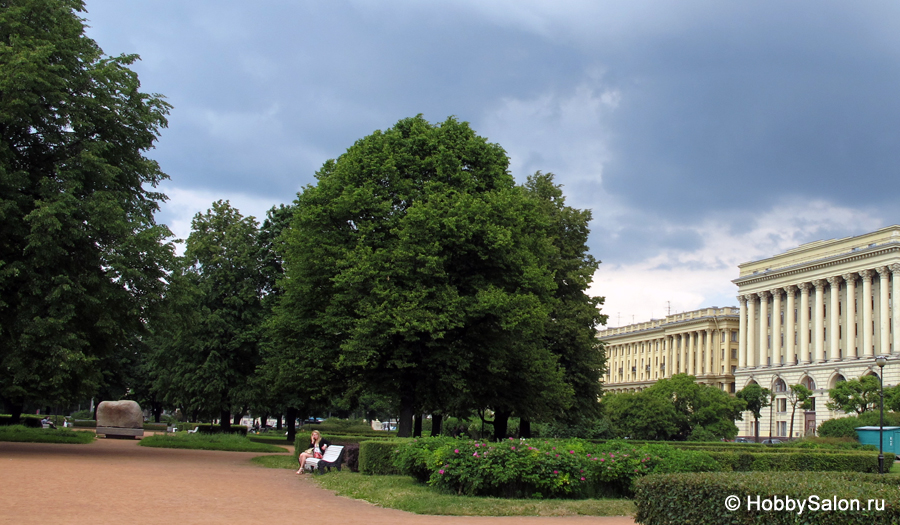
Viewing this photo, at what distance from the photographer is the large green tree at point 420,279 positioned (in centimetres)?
2761

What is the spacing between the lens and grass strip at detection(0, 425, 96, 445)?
3212 centimetres

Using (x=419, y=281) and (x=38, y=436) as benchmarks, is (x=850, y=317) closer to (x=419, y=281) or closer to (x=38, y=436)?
(x=419, y=281)

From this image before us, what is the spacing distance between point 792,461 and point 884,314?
81.1 m

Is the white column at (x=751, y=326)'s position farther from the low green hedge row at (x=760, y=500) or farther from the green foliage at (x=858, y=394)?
the low green hedge row at (x=760, y=500)

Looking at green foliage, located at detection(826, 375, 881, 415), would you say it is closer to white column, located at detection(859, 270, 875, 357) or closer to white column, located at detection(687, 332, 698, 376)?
white column, located at detection(859, 270, 875, 357)

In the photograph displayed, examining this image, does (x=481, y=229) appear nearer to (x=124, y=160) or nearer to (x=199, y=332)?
(x=124, y=160)

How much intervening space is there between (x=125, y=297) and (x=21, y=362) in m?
3.81

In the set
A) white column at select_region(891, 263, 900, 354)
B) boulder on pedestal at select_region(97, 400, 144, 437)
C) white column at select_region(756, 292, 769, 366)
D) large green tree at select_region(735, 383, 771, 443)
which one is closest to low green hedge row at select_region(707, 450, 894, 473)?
boulder on pedestal at select_region(97, 400, 144, 437)

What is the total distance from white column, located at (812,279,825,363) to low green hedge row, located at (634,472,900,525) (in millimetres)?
104808

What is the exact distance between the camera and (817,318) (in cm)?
10688

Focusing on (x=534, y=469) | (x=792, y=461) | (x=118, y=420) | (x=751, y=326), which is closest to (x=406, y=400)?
(x=792, y=461)

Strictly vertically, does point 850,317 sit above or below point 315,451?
above

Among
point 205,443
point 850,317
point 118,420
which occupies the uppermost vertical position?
point 850,317

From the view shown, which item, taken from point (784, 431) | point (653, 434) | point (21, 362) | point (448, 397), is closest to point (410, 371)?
point (448, 397)
